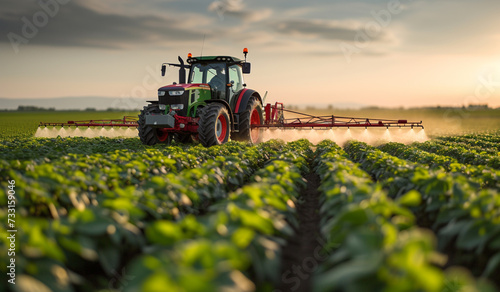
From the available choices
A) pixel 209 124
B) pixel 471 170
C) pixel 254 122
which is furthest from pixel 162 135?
pixel 471 170

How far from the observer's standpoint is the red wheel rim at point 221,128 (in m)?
11.8

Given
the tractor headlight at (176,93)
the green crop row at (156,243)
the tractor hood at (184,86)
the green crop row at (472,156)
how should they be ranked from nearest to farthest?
the green crop row at (156,243) < the green crop row at (472,156) < the tractor headlight at (176,93) < the tractor hood at (184,86)

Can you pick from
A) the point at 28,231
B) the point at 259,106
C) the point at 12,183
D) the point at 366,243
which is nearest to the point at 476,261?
the point at 366,243

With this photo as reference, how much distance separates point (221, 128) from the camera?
12031 mm

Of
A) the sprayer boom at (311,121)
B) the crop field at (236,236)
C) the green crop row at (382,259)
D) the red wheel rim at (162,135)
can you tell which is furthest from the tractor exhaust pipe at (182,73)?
the green crop row at (382,259)

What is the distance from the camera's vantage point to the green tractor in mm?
10750

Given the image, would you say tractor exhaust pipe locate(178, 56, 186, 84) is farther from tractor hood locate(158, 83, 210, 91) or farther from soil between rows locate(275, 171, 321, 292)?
soil between rows locate(275, 171, 321, 292)

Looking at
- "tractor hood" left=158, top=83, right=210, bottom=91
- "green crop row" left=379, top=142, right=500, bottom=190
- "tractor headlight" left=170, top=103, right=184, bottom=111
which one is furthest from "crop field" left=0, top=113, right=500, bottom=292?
"tractor hood" left=158, top=83, right=210, bottom=91

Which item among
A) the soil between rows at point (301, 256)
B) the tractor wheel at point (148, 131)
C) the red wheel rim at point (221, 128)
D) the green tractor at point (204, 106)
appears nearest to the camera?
the soil between rows at point (301, 256)

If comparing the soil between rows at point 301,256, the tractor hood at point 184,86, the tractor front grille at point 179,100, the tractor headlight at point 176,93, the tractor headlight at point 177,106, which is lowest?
the soil between rows at point 301,256

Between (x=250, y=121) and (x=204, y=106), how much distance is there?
3.13 m

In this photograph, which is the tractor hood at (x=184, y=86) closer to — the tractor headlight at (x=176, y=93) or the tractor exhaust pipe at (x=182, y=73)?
the tractor headlight at (x=176, y=93)

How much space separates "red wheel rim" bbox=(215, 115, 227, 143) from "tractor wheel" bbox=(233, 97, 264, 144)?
3.80ft

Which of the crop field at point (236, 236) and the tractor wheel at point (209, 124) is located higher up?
the tractor wheel at point (209, 124)
